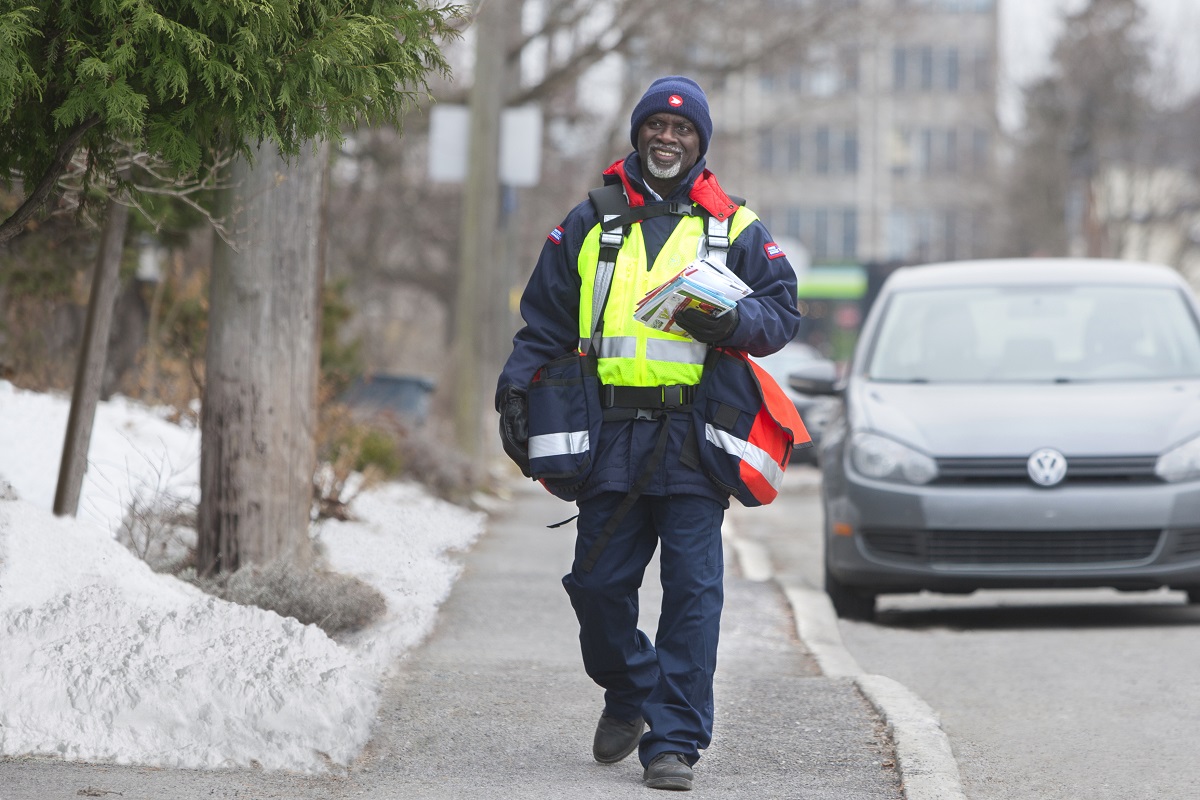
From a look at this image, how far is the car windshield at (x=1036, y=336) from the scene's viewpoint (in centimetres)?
884

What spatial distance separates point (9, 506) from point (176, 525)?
1570 millimetres

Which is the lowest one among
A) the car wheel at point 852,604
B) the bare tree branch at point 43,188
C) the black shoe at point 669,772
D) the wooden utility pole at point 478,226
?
the black shoe at point 669,772

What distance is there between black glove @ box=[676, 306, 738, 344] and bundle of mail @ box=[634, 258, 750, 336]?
12 millimetres

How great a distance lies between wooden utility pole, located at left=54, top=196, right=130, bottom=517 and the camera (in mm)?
6945

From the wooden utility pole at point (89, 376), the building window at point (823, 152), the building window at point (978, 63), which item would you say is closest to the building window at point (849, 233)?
the building window at point (823, 152)

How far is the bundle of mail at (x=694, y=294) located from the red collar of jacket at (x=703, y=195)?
190 mm

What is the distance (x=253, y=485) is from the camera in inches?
270

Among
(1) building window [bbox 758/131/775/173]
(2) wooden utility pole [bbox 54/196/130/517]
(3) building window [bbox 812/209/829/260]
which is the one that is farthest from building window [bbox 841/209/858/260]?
(2) wooden utility pole [bbox 54/196/130/517]

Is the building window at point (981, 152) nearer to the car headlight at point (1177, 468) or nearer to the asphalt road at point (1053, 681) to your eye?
the asphalt road at point (1053, 681)

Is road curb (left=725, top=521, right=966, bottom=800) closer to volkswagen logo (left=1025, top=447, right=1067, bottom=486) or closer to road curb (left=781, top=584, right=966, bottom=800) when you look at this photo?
road curb (left=781, top=584, right=966, bottom=800)

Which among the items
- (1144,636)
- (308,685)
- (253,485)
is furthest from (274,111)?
(1144,636)

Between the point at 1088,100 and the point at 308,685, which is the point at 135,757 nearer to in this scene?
the point at 308,685

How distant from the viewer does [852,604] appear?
28.2 ft

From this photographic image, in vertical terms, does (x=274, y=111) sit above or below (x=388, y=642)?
above
